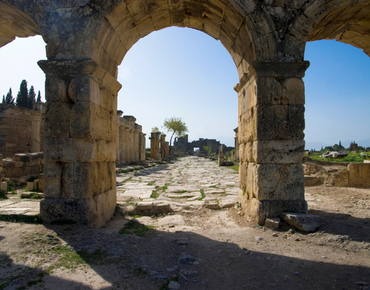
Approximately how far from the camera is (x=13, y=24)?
5469 millimetres

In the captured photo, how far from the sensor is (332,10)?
4.57m

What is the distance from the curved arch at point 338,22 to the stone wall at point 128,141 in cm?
1381

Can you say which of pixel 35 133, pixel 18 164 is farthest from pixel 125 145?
pixel 18 164

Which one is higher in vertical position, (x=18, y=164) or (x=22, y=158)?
(x=22, y=158)

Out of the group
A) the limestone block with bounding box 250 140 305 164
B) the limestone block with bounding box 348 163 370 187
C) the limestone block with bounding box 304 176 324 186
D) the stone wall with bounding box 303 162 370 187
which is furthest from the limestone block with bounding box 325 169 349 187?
the limestone block with bounding box 250 140 305 164

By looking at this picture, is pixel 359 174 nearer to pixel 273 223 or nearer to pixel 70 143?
pixel 273 223

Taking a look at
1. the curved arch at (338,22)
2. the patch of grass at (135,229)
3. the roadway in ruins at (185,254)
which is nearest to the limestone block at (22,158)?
the roadway in ruins at (185,254)

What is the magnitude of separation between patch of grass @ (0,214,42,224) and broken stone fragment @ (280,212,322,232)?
4.16 m

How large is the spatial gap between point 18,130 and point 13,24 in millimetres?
13293

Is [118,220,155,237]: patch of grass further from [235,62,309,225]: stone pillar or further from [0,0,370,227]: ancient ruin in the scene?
[235,62,309,225]: stone pillar

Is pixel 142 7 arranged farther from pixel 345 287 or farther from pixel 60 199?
pixel 345 287

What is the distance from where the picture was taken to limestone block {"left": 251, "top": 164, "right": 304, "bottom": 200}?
14.6 ft

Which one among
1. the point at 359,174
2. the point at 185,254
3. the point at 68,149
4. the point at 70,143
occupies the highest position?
the point at 70,143

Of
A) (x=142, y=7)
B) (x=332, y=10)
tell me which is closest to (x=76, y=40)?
(x=142, y=7)
